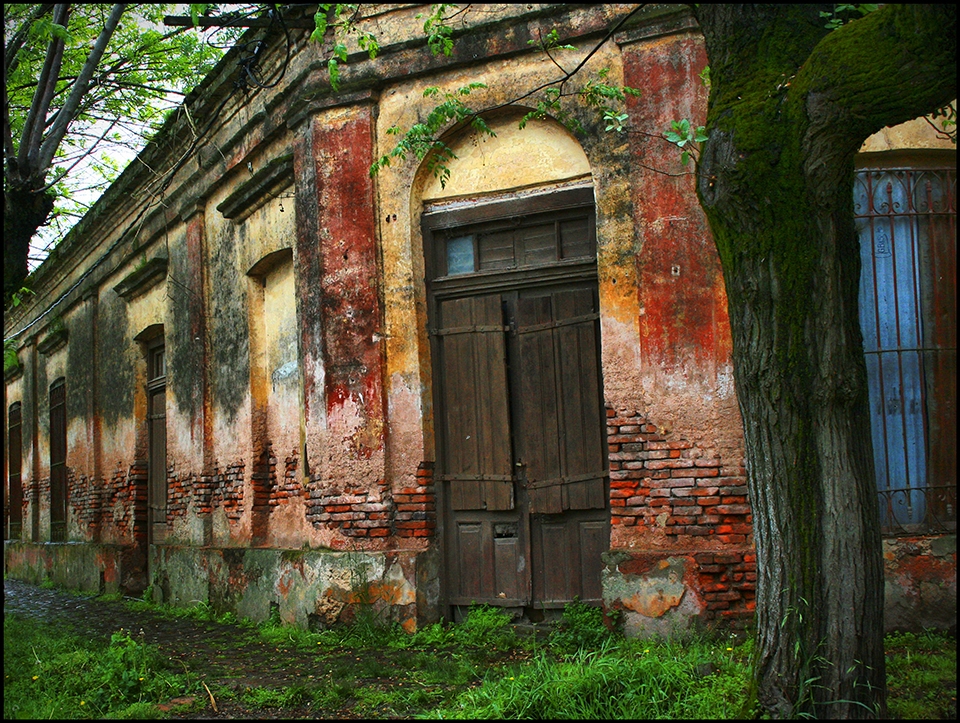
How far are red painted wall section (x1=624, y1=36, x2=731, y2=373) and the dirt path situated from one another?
10.8 feet

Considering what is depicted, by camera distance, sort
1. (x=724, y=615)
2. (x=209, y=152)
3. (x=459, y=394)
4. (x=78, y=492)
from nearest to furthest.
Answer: (x=724, y=615)
(x=459, y=394)
(x=209, y=152)
(x=78, y=492)

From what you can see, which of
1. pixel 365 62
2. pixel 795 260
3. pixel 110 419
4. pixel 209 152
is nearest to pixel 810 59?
pixel 795 260

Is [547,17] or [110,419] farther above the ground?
[547,17]

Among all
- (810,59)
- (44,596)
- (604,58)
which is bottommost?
(44,596)

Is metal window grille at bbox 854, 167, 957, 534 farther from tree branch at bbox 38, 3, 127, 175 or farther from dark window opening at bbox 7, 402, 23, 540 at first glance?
dark window opening at bbox 7, 402, 23, 540

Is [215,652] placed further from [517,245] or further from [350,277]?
[517,245]

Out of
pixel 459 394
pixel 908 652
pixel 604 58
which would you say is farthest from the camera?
pixel 459 394

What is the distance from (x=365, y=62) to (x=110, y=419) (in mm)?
8438

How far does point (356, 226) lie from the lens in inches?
299

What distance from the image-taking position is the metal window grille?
20.7ft

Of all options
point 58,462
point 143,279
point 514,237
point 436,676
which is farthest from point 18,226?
point 58,462

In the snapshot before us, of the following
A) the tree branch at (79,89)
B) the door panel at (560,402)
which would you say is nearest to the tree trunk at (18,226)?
the tree branch at (79,89)

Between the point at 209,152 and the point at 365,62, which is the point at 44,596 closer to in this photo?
the point at 209,152

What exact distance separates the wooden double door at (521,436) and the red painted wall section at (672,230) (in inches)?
22.9
